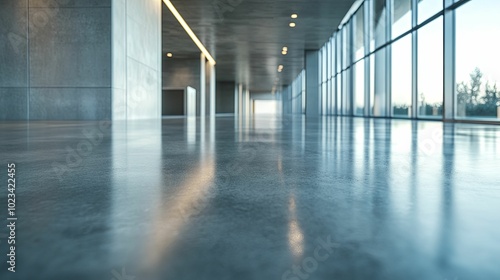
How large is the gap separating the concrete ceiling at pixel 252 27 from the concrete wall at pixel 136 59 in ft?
6.48

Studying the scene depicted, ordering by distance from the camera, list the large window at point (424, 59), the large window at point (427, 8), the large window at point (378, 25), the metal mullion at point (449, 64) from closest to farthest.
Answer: the large window at point (424, 59)
the metal mullion at point (449, 64)
the large window at point (427, 8)
the large window at point (378, 25)

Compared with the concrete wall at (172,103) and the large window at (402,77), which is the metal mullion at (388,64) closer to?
the large window at (402,77)

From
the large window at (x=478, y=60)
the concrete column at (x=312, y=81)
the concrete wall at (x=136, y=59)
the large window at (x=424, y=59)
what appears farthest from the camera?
the concrete column at (x=312, y=81)

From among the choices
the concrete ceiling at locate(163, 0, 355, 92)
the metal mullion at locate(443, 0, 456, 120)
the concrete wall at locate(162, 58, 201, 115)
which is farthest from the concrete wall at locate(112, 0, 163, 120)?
the concrete wall at locate(162, 58, 201, 115)

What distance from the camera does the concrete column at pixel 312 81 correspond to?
29.9 meters

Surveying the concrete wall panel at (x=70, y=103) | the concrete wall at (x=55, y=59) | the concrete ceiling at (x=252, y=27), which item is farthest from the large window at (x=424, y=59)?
the concrete wall panel at (x=70, y=103)

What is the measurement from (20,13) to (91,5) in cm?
265

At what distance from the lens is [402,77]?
16.7 metres

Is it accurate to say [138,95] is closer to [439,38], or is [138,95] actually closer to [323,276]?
[439,38]

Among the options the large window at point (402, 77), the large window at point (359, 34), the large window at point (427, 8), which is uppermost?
the large window at point (359, 34)

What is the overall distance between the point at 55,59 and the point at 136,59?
295cm

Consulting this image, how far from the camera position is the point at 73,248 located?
43.9 inches

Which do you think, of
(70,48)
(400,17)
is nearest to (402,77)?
(400,17)

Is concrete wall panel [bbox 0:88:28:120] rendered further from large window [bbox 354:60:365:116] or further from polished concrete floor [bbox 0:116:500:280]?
large window [bbox 354:60:365:116]
